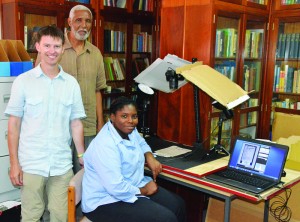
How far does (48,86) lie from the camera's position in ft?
6.53

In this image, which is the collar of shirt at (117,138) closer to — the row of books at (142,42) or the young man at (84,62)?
the young man at (84,62)

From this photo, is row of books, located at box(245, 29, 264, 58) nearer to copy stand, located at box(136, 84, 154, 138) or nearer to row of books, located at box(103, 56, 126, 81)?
copy stand, located at box(136, 84, 154, 138)

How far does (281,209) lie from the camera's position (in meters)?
2.63

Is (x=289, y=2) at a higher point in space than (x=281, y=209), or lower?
higher

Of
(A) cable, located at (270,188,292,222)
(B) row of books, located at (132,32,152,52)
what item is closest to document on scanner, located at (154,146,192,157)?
(A) cable, located at (270,188,292,222)

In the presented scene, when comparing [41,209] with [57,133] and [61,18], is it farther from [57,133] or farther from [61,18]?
[61,18]

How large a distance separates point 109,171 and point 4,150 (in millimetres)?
1093

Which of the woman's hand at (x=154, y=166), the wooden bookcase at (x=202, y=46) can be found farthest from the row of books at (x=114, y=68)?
the woman's hand at (x=154, y=166)

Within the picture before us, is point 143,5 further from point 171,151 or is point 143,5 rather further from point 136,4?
point 171,151

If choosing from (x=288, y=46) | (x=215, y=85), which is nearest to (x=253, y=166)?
(x=215, y=85)

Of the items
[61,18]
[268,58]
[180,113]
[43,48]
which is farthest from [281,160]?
[61,18]

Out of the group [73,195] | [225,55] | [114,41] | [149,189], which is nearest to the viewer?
[73,195]

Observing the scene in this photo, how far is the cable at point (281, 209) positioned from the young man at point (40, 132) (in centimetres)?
158

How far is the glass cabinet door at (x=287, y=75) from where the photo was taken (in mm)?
3650
